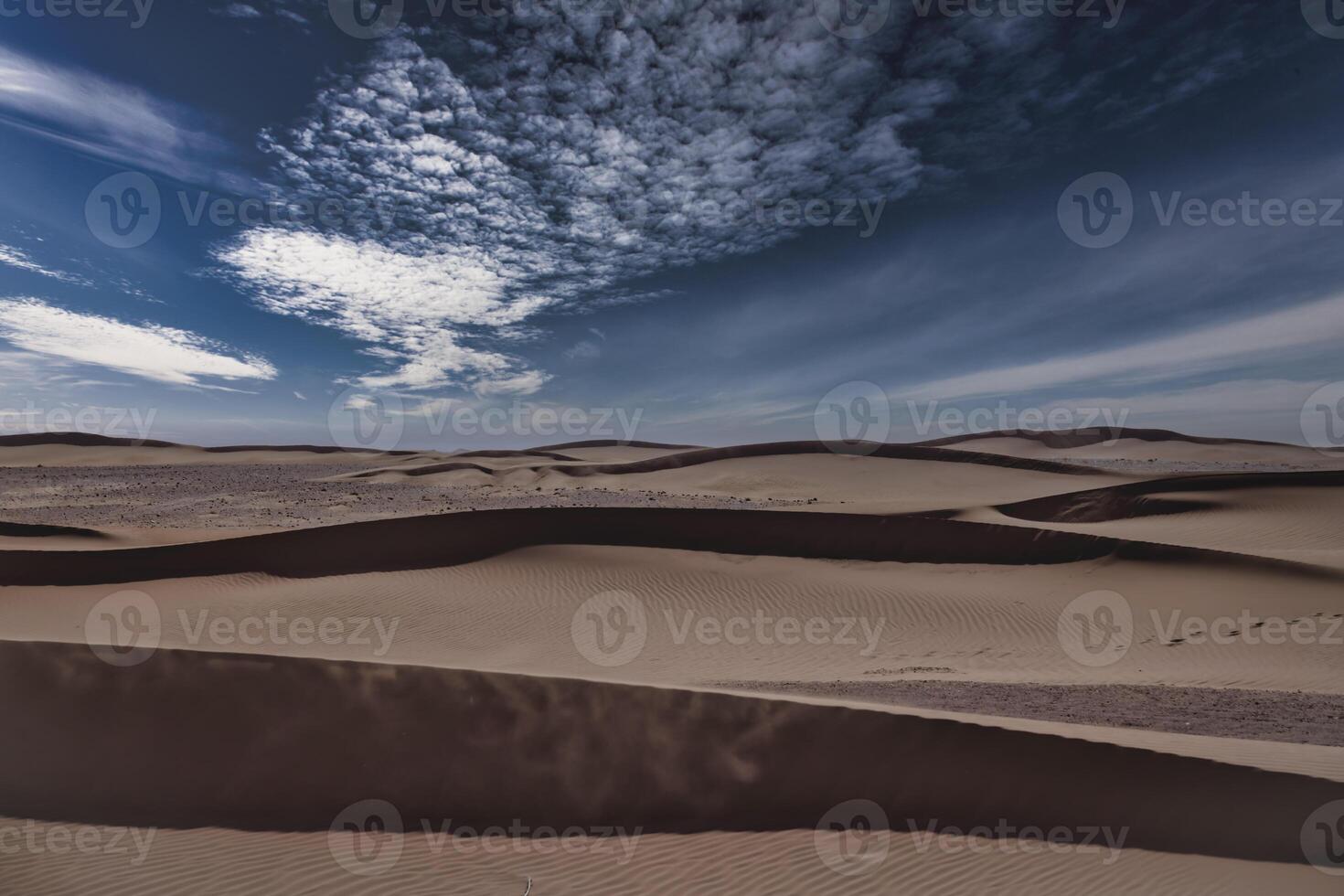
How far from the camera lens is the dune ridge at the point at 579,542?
13.2 meters

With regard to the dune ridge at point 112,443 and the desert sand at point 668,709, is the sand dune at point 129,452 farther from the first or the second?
the desert sand at point 668,709

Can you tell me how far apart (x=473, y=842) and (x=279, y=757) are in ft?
7.45

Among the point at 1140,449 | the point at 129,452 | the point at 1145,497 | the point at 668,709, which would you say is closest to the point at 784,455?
the point at 1145,497

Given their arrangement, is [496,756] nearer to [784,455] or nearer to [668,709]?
[668,709]

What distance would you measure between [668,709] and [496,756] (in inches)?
67.7

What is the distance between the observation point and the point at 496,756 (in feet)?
18.4

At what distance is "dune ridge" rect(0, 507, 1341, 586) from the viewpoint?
1320 centimetres

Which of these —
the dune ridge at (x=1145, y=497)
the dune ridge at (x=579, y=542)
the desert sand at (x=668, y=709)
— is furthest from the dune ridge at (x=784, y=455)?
the desert sand at (x=668, y=709)

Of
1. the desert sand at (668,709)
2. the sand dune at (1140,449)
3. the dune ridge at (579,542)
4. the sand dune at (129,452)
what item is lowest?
the desert sand at (668,709)

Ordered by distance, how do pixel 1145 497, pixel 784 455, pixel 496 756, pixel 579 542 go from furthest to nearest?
pixel 784 455, pixel 1145 497, pixel 579 542, pixel 496 756

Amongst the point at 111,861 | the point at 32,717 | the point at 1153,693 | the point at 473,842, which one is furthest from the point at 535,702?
the point at 1153,693

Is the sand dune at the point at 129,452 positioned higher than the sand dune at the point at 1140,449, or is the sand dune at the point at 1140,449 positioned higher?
the sand dune at the point at 129,452

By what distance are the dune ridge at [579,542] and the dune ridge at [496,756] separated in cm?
855

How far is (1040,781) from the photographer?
15.4ft
